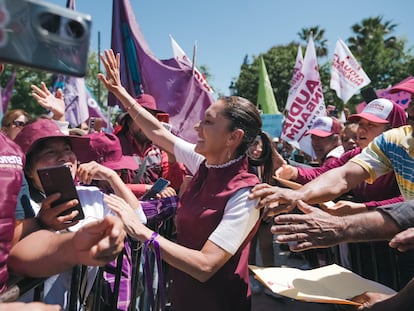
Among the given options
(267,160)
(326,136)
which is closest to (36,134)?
(267,160)

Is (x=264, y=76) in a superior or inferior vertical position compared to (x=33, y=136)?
inferior

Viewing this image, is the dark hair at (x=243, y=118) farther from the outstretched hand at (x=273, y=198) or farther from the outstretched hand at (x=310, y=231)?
the outstretched hand at (x=310, y=231)

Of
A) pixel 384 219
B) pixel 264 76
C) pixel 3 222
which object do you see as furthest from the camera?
pixel 264 76

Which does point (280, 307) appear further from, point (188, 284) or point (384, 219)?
point (384, 219)

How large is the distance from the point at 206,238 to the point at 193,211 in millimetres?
150

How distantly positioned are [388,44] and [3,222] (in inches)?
1490

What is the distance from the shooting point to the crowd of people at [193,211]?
1245 millimetres

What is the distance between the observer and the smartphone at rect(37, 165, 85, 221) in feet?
4.20

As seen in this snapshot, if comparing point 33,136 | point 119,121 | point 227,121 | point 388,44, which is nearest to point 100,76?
point 119,121

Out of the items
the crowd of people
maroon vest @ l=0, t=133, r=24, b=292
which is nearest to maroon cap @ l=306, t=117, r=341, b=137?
the crowd of people

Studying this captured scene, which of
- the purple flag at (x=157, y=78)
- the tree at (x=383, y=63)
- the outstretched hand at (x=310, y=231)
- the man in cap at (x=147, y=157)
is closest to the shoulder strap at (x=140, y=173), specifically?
the man in cap at (x=147, y=157)

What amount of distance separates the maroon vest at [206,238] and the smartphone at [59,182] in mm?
626

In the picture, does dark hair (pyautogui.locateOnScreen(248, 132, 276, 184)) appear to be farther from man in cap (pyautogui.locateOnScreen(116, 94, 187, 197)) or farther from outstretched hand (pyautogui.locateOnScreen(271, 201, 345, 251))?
outstretched hand (pyautogui.locateOnScreen(271, 201, 345, 251))

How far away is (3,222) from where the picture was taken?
3.92 ft
